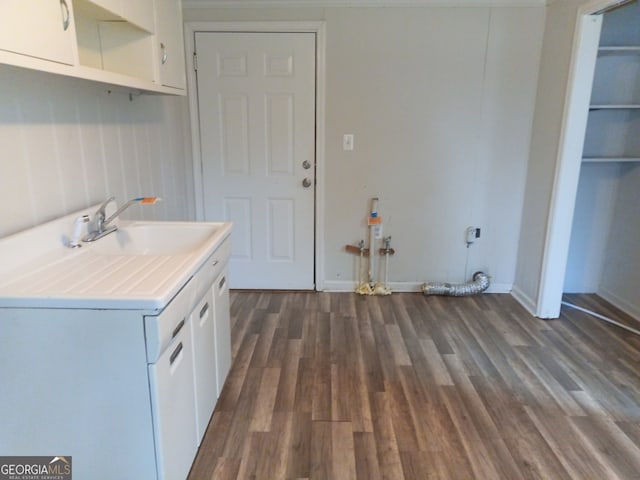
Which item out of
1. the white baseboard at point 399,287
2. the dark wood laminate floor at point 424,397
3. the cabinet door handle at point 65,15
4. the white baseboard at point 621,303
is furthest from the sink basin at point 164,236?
the white baseboard at point 621,303

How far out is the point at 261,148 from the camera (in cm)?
360

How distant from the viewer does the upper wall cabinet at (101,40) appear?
1.26 m

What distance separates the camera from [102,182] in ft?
7.39

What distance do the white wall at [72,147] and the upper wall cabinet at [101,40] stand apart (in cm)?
19

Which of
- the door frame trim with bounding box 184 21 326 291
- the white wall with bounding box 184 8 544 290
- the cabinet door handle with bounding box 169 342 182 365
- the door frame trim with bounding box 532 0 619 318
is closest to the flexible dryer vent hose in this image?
the white wall with bounding box 184 8 544 290

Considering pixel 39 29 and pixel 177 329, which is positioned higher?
pixel 39 29

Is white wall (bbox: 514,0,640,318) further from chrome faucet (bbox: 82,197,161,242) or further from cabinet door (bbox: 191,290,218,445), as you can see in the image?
chrome faucet (bbox: 82,197,161,242)

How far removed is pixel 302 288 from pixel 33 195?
2.40 meters

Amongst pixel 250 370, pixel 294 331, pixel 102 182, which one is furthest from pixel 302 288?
pixel 102 182

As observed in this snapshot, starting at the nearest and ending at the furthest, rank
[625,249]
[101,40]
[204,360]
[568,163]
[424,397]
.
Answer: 1. [204,360]
2. [101,40]
3. [424,397]
4. [568,163]
5. [625,249]

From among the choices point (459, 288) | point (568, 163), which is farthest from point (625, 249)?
point (459, 288)

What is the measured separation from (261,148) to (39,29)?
7.56ft

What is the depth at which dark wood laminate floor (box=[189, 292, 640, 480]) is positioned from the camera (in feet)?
6.33

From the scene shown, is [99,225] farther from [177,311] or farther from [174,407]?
[174,407]
